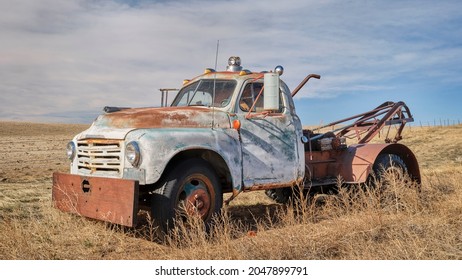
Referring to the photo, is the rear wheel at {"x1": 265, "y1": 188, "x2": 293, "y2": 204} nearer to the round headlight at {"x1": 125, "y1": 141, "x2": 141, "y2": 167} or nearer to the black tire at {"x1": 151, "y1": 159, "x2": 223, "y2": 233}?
the black tire at {"x1": 151, "y1": 159, "x2": 223, "y2": 233}

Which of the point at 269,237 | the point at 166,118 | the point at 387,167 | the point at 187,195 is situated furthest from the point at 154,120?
the point at 387,167

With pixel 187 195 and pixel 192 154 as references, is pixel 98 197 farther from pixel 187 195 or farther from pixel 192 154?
pixel 192 154

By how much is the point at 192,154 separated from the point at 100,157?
119cm

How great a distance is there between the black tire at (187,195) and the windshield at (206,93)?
1.23 meters

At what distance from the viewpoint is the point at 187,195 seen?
559 centimetres

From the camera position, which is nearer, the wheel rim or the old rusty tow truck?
the old rusty tow truck

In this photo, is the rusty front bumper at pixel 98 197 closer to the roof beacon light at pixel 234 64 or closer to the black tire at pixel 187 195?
the black tire at pixel 187 195

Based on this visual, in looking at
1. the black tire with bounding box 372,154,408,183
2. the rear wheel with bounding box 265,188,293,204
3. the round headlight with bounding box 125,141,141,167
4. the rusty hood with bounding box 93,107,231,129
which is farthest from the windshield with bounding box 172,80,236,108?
the black tire with bounding box 372,154,408,183

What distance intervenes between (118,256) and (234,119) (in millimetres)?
2407

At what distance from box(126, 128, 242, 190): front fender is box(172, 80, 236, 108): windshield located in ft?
2.46

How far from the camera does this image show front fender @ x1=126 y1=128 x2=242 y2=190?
17.3 ft

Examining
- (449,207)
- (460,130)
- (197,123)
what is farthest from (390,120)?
(460,130)
